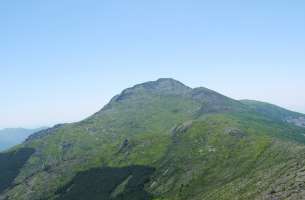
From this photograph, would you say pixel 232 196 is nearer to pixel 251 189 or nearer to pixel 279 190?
pixel 251 189

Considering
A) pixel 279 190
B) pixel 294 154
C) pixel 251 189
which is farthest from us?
pixel 294 154

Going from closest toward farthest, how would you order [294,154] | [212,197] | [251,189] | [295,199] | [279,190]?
[295,199], [279,190], [251,189], [212,197], [294,154]

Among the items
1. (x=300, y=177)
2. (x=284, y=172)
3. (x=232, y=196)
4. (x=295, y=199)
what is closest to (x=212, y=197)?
(x=232, y=196)

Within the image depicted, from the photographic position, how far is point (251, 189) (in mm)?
164375

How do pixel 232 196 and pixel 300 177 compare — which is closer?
pixel 300 177

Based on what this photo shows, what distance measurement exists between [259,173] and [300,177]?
1720 inches

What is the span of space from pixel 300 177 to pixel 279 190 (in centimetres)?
991

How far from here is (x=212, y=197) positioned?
183375 millimetres

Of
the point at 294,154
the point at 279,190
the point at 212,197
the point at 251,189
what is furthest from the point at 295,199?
the point at 294,154

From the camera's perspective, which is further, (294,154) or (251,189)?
(294,154)

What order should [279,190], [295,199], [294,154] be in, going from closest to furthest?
[295,199]
[279,190]
[294,154]

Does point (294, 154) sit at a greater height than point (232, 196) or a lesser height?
greater

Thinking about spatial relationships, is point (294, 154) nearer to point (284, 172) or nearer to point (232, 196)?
point (284, 172)

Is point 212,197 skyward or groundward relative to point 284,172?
groundward
